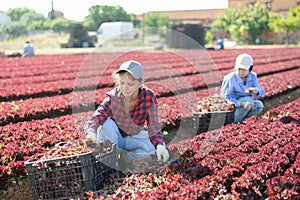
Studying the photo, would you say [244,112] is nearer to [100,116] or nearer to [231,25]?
[100,116]

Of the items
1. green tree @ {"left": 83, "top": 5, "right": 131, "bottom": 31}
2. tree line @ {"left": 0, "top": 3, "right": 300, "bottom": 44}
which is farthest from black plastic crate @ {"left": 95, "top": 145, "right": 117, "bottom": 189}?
green tree @ {"left": 83, "top": 5, "right": 131, "bottom": 31}

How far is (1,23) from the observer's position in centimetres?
7031

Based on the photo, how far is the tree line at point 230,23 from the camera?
50.4 metres

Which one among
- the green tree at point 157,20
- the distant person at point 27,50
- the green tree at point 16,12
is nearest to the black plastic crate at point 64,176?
the distant person at point 27,50

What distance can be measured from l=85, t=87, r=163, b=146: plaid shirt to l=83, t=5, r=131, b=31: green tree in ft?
236

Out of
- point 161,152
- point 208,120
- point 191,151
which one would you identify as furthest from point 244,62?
point 161,152

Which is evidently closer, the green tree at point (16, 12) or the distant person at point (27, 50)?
the distant person at point (27, 50)

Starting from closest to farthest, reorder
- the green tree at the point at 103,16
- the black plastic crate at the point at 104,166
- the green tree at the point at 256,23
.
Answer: the black plastic crate at the point at 104,166 → the green tree at the point at 256,23 → the green tree at the point at 103,16

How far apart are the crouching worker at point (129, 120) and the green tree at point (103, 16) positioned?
7197 cm

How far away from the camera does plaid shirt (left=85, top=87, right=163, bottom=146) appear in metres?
4.60

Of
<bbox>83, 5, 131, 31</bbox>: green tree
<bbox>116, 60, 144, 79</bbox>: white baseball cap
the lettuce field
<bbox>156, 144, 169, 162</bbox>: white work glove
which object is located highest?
<bbox>83, 5, 131, 31</bbox>: green tree

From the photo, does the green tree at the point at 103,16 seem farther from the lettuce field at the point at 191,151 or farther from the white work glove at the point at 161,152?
the white work glove at the point at 161,152

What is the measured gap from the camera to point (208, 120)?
673cm

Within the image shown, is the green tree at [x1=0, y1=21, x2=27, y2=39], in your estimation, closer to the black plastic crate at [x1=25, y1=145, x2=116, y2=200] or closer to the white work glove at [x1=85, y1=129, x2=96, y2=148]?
the white work glove at [x1=85, y1=129, x2=96, y2=148]
